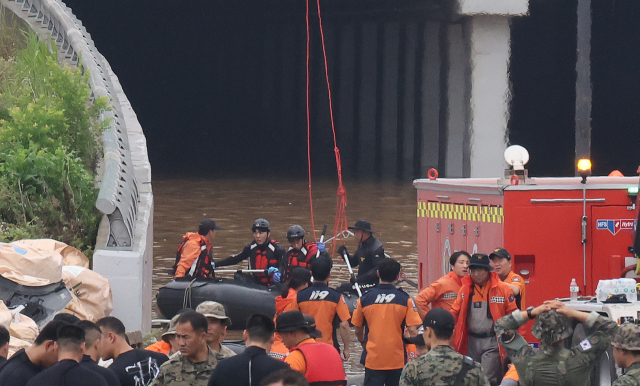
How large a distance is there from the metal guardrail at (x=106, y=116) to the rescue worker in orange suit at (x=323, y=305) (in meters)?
2.62

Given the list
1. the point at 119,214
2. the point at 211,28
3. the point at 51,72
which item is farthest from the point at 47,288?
the point at 211,28

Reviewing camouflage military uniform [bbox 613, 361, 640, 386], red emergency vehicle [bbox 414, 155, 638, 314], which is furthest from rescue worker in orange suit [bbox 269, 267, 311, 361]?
camouflage military uniform [bbox 613, 361, 640, 386]

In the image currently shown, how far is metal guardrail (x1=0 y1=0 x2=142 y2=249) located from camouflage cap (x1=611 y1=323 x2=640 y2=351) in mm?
6059

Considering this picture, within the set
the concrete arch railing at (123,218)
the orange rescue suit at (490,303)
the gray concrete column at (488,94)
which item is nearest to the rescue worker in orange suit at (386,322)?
the orange rescue suit at (490,303)

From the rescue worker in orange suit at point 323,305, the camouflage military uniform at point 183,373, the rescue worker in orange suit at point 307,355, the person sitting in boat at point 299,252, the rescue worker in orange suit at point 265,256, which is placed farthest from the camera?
the rescue worker in orange suit at point 265,256

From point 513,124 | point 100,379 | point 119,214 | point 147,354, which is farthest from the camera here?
point 513,124

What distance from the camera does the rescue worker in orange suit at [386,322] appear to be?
295 inches

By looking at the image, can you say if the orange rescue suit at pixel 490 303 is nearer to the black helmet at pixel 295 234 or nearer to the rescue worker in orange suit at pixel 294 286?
the rescue worker in orange suit at pixel 294 286

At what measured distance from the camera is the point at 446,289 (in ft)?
27.0

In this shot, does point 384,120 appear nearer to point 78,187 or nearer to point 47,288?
point 78,187

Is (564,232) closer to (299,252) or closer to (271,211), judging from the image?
(299,252)

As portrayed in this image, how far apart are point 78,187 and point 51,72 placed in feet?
10.1

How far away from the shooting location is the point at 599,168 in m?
37.8

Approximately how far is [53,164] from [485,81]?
20.5 metres
